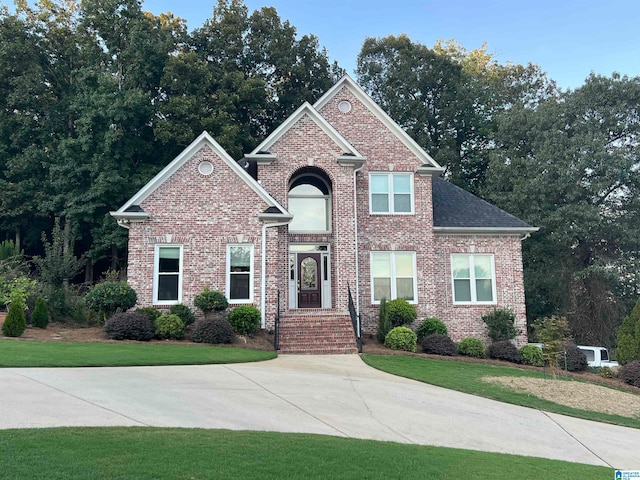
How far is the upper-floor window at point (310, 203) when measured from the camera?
20344mm

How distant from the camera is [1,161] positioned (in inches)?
1200

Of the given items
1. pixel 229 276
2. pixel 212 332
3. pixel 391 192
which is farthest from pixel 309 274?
pixel 212 332

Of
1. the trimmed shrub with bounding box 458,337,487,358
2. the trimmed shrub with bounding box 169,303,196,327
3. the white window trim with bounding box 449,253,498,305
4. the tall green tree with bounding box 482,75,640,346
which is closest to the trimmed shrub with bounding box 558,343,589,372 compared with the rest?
the trimmed shrub with bounding box 458,337,487,358

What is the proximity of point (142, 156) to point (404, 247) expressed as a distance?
65.9ft

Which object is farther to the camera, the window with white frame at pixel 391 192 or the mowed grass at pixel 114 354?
the window with white frame at pixel 391 192

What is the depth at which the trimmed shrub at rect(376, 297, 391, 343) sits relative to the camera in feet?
57.4

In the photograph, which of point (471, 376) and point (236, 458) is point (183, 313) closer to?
point (471, 376)

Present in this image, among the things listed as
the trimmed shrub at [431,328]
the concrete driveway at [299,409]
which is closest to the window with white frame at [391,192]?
A: the trimmed shrub at [431,328]

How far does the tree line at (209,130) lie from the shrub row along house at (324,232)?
11.0 m

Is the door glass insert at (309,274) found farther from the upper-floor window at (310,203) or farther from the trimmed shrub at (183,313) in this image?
the trimmed shrub at (183,313)

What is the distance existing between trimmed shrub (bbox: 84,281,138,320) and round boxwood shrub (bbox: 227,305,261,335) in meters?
3.39

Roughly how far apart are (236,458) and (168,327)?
10.4 metres

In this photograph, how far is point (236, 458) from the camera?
5.64 meters

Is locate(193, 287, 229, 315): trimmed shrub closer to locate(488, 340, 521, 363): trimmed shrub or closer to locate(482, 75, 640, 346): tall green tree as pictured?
locate(488, 340, 521, 363): trimmed shrub
